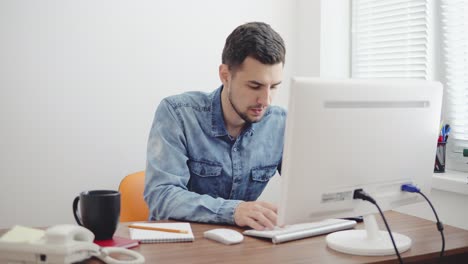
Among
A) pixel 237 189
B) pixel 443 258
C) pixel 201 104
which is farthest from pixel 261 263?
pixel 201 104

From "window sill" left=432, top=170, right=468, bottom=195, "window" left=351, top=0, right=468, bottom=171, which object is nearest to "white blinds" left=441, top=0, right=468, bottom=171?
"window" left=351, top=0, right=468, bottom=171

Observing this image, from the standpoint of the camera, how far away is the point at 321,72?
109 inches

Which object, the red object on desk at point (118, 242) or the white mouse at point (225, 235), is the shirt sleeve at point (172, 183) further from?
the red object on desk at point (118, 242)

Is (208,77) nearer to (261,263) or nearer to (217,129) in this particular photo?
(217,129)

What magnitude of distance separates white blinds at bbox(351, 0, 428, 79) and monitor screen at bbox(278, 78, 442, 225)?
1192 millimetres

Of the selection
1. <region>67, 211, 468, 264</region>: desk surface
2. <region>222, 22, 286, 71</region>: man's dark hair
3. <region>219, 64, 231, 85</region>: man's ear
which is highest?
<region>222, 22, 286, 71</region>: man's dark hair

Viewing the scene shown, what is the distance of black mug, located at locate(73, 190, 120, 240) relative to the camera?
1221 mm

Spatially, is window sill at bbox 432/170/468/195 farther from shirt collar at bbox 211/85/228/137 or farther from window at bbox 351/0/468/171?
shirt collar at bbox 211/85/228/137

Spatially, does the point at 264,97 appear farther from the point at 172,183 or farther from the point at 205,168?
the point at 172,183

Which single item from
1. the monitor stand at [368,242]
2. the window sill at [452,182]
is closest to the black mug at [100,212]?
the monitor stand at [368,242]

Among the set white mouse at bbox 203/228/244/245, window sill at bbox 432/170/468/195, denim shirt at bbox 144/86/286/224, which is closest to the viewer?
white mouse at bbox 203/228/244/245

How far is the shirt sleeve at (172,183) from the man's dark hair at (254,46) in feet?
0.89

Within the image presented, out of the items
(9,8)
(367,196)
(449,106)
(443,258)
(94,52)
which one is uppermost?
(9,8)

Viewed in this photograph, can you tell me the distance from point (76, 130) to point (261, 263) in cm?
149
